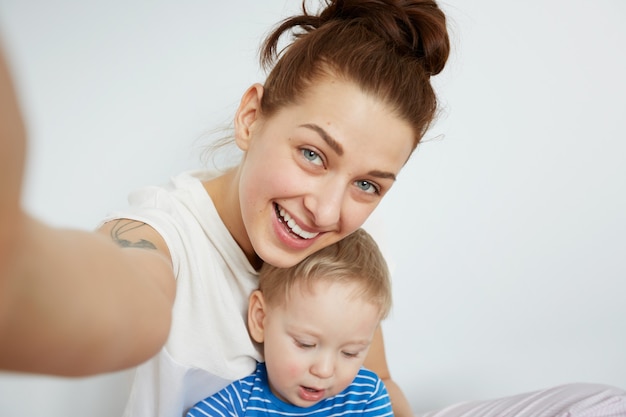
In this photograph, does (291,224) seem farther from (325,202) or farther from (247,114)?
(247,114)

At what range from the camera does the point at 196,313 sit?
1.48m

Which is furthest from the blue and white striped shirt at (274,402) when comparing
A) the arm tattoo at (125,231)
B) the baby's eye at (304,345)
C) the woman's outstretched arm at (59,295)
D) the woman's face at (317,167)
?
the woman's outstretched arm at (59,295)

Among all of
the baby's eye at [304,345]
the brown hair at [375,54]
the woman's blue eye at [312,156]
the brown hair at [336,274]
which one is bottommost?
the baby's eye at [304,345]

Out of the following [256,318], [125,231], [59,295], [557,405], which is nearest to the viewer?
[59,295]

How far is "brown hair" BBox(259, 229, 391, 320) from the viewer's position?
4.91ft

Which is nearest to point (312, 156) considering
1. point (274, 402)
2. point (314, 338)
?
point (314, 338)

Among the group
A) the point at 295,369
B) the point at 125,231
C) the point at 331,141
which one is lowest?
the point at 295,369

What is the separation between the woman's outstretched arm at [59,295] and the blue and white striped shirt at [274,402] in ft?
3.08

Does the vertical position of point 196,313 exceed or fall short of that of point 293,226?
it falls short

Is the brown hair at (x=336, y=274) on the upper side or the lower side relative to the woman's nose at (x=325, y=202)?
lower

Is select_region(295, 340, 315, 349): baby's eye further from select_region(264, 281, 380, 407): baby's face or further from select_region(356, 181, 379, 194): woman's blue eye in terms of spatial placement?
select_region(356, 181, 379, 194): woman's blue eye

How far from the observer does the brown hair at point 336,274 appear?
1497 mm

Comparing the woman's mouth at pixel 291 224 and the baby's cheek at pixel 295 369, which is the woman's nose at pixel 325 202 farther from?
the baby's cheek at pixel 295 369

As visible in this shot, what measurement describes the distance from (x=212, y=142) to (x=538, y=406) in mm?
1098
